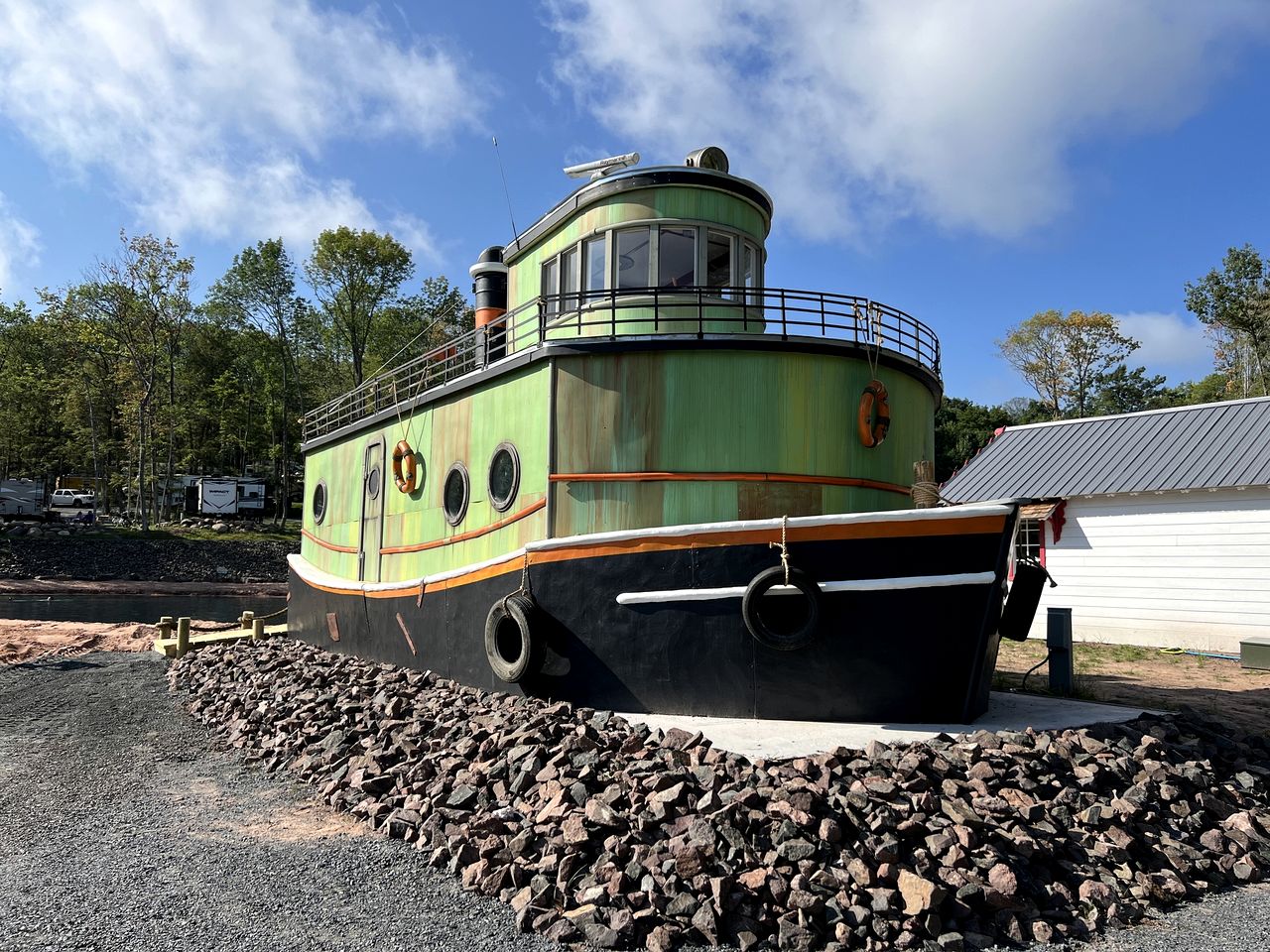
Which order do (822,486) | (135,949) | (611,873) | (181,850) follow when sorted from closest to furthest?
1. (135,949)
2. (611,873)
3. (181,850)
4. (822,486)

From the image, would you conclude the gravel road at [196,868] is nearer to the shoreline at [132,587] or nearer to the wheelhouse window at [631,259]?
the wheelhouse window at [631,259]

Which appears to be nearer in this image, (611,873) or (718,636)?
(611,873)

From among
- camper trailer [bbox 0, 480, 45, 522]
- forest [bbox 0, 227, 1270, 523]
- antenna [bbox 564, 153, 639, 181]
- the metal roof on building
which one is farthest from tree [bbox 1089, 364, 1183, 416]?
camper trailer [bbox 0, 480, 45, 522]

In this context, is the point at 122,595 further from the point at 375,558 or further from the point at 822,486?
the point at 822,486

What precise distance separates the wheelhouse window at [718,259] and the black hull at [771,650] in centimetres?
384

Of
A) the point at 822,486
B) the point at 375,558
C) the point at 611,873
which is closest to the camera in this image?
the point at 611,873

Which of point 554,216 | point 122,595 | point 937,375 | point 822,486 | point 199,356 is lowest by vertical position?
point 122,595

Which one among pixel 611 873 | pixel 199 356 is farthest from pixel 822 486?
pixel 199 356

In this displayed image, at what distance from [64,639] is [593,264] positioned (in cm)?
1690

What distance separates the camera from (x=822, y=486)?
28.2ft

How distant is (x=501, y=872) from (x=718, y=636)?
280 cm

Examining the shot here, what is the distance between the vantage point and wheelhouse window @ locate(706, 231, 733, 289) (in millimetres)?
9953

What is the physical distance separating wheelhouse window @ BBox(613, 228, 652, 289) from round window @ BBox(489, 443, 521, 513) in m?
2.32

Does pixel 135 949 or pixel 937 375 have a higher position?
pixel 937 375
